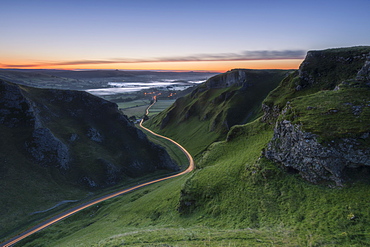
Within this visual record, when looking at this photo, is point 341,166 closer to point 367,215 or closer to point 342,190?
point 342,190

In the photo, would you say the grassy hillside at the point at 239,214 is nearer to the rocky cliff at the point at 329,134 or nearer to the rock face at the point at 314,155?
the rock face at the point at 314,155

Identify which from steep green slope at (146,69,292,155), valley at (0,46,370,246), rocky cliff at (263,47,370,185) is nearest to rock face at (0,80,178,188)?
valley at (0,46,370,246)

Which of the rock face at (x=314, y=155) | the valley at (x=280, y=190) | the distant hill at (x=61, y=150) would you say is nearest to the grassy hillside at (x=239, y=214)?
the valley at (x=280, y=190)

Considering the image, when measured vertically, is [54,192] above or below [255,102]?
below

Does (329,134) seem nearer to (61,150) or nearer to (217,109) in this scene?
(61,150)

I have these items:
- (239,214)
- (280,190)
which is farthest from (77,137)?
(280,190)

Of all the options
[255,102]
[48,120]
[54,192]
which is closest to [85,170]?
[54,192]
